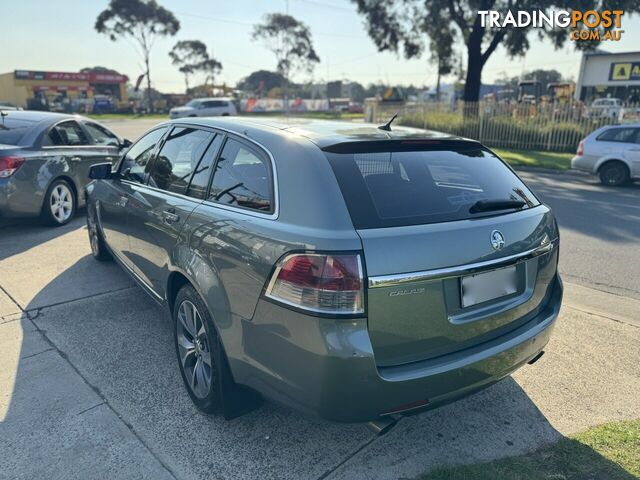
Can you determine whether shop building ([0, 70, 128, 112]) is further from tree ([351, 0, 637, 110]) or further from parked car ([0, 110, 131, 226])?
parked car ([0, 110, 131, 226])

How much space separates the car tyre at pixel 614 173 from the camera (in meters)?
11.7

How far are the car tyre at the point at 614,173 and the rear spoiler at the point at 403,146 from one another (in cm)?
1061

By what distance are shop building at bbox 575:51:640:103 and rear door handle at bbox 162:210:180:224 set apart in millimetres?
31231

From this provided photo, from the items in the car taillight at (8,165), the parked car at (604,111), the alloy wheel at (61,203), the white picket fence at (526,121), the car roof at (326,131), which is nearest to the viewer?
the car roof at (326,131)

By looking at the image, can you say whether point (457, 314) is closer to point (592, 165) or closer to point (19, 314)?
point (19, 314)

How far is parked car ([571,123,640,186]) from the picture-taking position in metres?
11.6

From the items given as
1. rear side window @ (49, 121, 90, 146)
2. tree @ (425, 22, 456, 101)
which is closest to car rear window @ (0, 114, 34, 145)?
rear side window @ (49, 121, 90, 146)

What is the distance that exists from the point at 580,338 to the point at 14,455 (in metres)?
3.97

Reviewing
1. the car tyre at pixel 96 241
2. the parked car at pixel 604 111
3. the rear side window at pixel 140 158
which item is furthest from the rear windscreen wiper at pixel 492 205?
the parked car at pixel 604 111

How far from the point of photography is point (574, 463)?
253 centimetres

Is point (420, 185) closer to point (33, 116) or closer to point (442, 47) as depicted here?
point (33, 116)

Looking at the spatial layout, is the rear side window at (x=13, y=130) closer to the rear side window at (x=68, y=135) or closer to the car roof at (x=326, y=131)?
the rear side window at (x=68, y=135)

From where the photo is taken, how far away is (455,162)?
2943 millimetres

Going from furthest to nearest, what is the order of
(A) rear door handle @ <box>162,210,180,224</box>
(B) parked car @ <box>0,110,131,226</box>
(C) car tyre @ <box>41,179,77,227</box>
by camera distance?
(C) car tyre @ <box>41,179,77,227</box> → (B) parked car @ <box>0,110,131,226</box> → (A) rear door handle @ <box>162,210,180,224</box>
